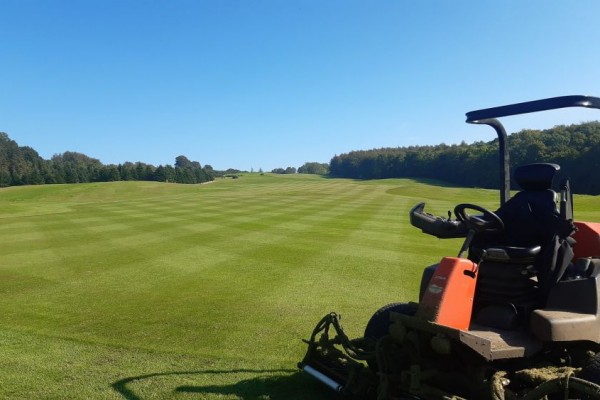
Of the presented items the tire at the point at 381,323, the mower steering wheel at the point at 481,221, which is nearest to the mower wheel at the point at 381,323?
the tire at the point at 381,323

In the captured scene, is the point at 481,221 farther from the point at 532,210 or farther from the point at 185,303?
the point at 185,303

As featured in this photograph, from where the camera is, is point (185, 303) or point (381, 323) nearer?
point (381, 323)

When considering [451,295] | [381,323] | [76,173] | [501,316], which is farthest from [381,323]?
[76,173]

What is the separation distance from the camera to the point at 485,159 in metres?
73.1

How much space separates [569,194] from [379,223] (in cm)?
2051

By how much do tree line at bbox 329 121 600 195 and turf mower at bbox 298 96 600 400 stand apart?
75 cm

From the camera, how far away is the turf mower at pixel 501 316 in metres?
3.69

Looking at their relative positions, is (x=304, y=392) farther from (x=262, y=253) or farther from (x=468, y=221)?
(x=262, y=253)

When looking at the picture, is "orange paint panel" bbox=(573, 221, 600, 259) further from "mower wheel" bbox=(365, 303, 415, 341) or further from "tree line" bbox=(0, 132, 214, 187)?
"tree line" bbox=(0, 132, 214, 187)

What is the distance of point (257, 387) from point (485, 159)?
75443 millimetres

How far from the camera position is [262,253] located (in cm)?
1534

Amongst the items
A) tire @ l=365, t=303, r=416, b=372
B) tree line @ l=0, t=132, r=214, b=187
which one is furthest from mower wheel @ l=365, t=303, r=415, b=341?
tree line @ l=0, t=132, r=214, b=187

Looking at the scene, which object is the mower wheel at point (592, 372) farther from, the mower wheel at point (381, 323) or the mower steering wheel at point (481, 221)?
the mower wheel at point (381, 323)

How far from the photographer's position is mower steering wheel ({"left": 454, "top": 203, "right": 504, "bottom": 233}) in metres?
4.22
